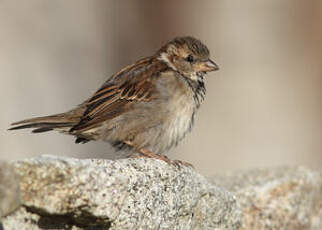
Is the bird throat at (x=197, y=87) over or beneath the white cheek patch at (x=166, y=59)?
beneath

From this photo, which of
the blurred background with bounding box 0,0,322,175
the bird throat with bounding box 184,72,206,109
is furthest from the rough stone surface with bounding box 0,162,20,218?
the blurred background with bounding box 0,0,322,175

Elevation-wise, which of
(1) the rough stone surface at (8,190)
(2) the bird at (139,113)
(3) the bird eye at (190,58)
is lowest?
(1) the rough stone surface at (8,190)

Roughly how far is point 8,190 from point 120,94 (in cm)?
259

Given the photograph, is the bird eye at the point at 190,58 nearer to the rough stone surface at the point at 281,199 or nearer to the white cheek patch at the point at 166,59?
the white cheek patch at the point at 166,59

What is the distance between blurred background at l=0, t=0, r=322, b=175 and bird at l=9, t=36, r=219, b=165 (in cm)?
491

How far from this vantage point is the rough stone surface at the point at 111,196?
7.93 feet

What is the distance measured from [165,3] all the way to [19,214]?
926 cm

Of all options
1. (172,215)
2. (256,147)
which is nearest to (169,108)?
(172,215)

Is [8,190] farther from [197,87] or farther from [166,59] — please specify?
[166,59]

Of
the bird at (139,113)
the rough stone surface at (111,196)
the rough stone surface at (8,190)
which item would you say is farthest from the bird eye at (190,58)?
the rough stone surface at (8,190)

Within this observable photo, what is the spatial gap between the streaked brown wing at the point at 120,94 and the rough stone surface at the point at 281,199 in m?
0.83

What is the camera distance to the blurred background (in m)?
10.3

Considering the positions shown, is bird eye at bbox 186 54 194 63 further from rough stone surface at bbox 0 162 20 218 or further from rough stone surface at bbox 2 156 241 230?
rough stone surface at bbox 0 162 20 218

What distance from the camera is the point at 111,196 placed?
264cm
